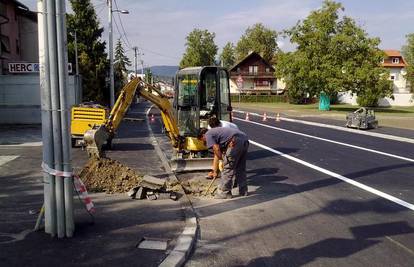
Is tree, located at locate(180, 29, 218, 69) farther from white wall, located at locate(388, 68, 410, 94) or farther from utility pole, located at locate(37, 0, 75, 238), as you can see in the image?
utility pole, located at locate(37, 0, 75, 238)

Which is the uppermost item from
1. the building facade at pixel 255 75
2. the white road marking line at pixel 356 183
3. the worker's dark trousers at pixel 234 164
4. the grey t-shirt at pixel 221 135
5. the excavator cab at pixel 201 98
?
the building facade at pixel 255 75

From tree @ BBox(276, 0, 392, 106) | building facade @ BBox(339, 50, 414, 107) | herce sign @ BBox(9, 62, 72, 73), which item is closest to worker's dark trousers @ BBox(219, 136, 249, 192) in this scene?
herce sign @ BBox(9, 62, 72, 73)

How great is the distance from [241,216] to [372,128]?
23.1 metres

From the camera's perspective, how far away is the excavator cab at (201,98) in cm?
1380

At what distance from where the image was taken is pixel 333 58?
2126 inches

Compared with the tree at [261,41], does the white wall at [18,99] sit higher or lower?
lower

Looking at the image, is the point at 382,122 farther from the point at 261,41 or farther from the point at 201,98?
the point at 261,41

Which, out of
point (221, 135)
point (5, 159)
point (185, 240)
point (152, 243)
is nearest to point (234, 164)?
point (221, 135)

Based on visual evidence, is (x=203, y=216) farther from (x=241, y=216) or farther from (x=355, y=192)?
(x=355, y=192)

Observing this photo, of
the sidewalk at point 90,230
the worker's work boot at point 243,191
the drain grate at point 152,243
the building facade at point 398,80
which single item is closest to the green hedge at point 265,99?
the building facade at point 398,80

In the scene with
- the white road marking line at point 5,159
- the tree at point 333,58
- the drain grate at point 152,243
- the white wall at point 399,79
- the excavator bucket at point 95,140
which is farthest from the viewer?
the white wall at point 399,79

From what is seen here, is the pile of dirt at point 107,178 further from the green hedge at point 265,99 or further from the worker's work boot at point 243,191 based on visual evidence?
the green hedge at point 265,99

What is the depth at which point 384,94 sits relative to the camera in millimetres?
54188

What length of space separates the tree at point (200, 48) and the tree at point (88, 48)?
67.2 m
